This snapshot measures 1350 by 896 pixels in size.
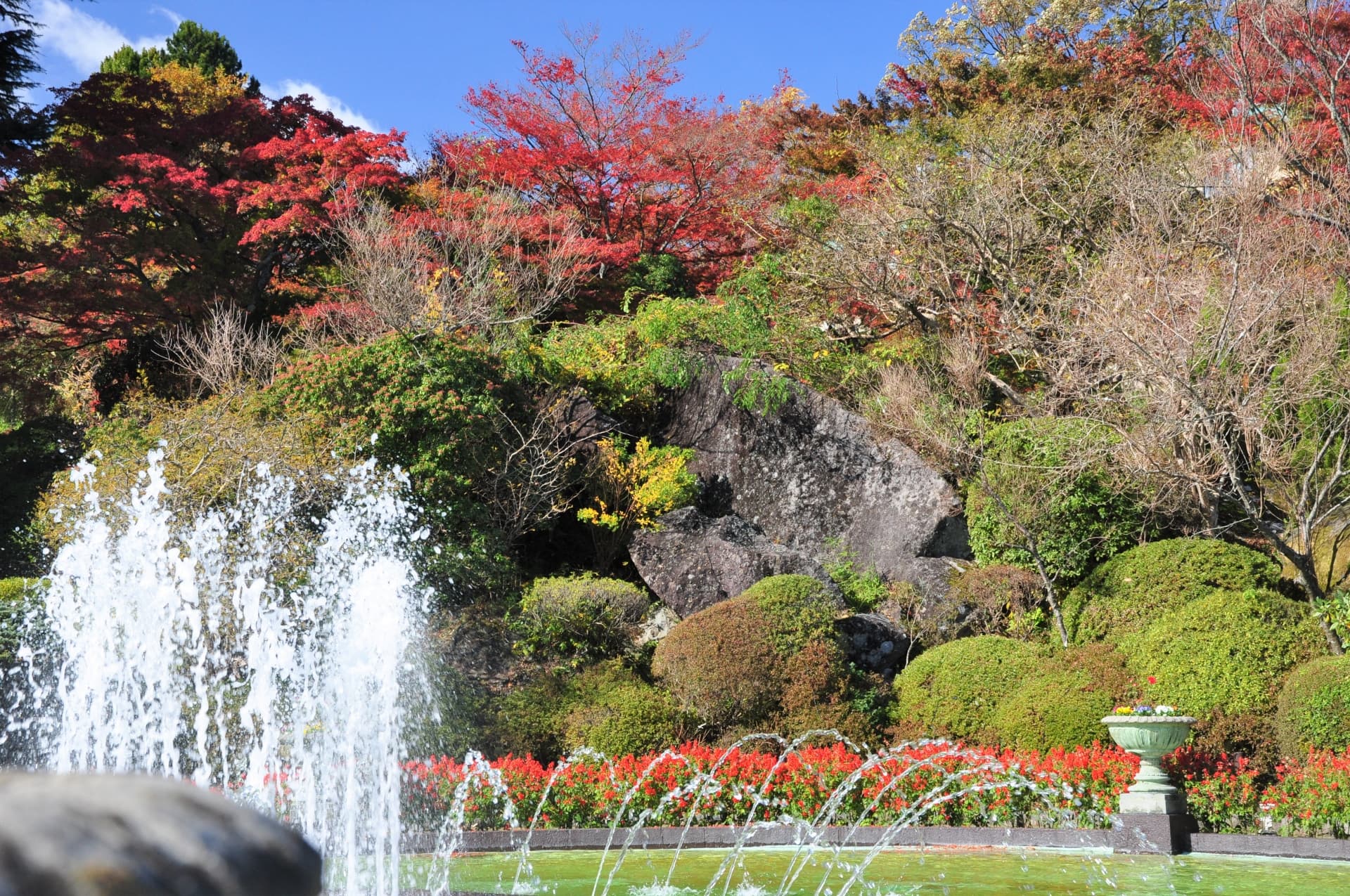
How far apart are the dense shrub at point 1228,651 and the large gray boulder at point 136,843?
11.2 m

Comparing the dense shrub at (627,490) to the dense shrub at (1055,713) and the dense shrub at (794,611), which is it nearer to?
the dense shrub at (794,611)

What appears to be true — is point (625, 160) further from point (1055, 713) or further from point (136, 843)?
point (136, 843)

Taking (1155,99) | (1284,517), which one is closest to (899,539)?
(1284,517)

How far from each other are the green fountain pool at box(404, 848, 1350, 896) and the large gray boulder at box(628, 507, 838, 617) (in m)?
4.90

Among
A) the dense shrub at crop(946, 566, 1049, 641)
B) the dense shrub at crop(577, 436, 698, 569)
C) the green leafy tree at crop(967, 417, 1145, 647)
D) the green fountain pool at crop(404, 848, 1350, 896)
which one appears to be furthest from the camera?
the dense shrub at crop(577, 436, 698, 569)

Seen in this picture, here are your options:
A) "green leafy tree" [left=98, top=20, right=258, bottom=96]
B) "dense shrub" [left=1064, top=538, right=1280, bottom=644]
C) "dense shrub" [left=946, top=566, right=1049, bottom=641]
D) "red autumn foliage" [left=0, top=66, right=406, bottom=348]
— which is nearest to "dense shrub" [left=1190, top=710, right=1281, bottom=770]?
"dense shrub" [left=1064, top=538, right=1280, bottom=644]

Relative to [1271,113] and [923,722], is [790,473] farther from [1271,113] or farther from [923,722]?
[1271,113]

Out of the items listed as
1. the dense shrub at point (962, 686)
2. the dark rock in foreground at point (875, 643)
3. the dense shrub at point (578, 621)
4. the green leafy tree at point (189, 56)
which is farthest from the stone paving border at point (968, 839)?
the green leafy tree at point (189, 56)

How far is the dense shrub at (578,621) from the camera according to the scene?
13250mm

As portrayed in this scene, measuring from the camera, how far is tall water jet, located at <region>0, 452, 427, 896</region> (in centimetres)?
1043

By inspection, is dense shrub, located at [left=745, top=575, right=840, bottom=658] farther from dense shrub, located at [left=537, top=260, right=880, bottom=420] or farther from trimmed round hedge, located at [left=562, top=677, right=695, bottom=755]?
dense shrub, located at [left=537, top=260, right=880, bottom=420]

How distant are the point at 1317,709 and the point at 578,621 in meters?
7.40

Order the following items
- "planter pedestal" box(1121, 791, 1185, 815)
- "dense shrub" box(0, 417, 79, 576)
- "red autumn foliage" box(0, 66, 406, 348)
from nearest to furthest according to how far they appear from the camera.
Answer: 1. "planter pedestal" box(1121, 791, 1185, 815)
2. "dense shrub" box(0, 417, 79, 576)
3. "red autumn foliage" box(0, 66, 406, 348)

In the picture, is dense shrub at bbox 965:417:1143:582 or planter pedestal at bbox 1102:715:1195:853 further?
dense shrub at bbox 965:417:1143:582
